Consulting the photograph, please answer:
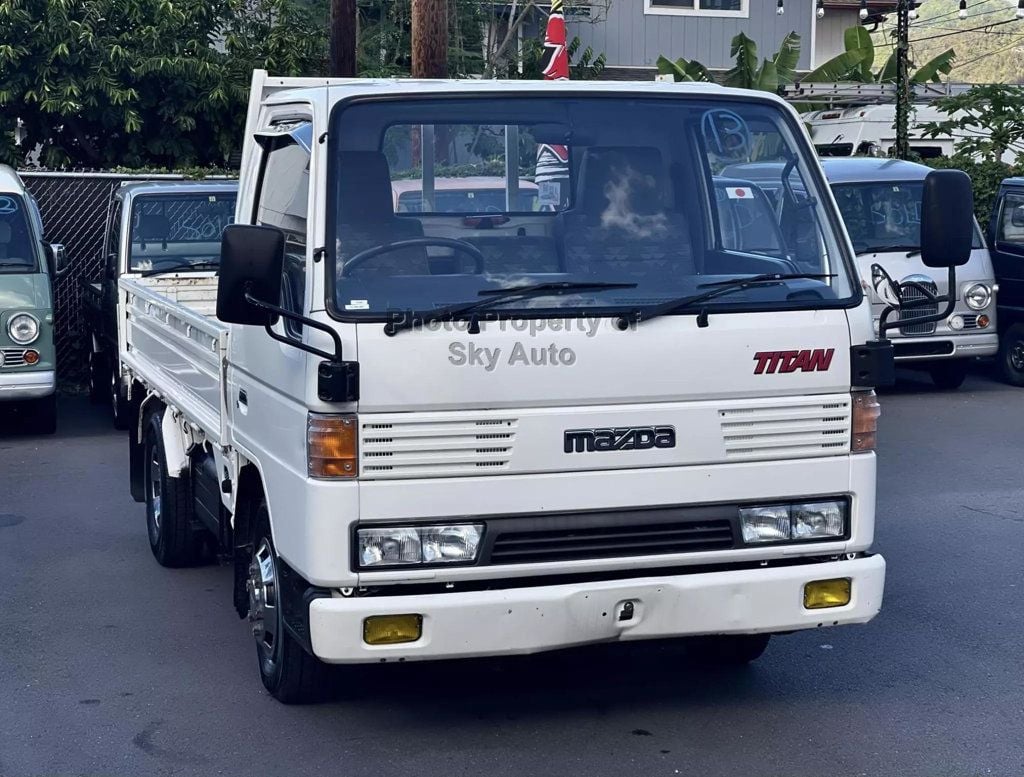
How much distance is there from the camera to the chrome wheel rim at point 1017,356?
15.3m

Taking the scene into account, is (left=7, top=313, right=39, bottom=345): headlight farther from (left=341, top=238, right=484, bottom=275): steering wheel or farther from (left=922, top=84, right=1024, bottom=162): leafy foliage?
(left=922, top=84, right=1024, bottom=162): leafy foliage

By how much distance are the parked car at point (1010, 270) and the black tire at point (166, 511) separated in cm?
959

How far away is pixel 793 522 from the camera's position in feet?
17.4

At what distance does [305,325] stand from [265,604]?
1.36 meters

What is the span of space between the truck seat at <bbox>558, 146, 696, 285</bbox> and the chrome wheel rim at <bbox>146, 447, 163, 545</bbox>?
12.4 ft

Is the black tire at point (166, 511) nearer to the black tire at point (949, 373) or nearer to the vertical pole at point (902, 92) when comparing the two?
the black tire at point (949, 373)

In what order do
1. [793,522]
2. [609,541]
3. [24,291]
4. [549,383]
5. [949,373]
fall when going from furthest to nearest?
[949,373], [24,291], [793,522], [609,541], [549,383]

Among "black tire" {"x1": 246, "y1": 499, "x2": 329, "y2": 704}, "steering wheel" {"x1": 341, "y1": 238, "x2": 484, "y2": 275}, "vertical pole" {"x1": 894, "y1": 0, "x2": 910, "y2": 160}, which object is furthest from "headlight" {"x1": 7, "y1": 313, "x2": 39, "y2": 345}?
"vertical pole" {"x1": 894, "y1": 0, "x2": 910, "y2": 160}

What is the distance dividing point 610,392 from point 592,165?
0.96m

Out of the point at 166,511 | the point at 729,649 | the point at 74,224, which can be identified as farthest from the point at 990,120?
the point at 729,649

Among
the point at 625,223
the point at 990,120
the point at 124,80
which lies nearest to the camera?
the point at 625,223

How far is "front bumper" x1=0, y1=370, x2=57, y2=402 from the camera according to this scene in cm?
1231

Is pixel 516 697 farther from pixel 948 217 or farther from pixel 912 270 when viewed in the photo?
pixel 912 270

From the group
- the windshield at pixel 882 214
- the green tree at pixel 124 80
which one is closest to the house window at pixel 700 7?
the green tree at pixel 124 80
